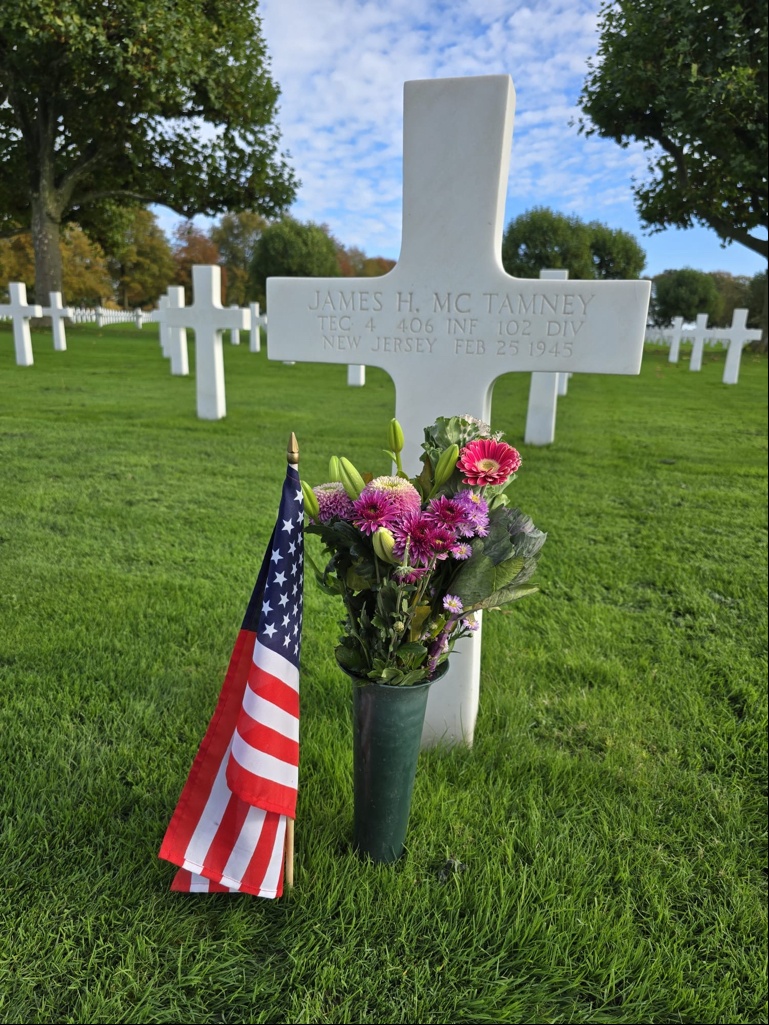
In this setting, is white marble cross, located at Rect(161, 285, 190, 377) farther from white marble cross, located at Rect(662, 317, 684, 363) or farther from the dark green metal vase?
white marble cross, located at Rect(662, 317, 684, 363)

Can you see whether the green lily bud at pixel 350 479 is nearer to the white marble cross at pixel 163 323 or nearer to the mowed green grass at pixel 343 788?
the mowed green grass at pixel 343 788

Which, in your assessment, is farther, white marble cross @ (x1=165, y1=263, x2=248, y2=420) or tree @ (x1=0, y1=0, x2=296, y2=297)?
white marble cross @ (x1=165, y1=263, x2=248, y2=420)

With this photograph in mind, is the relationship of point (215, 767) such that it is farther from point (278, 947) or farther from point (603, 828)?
point (603, 828)

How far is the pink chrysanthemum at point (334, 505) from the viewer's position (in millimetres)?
1495

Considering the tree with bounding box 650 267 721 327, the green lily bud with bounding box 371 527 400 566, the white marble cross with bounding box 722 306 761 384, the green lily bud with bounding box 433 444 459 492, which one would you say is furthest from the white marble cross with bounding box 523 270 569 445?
the tree with bounding box 650 267 721 327

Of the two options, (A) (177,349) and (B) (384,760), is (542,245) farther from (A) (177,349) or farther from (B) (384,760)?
(B) (384,760)

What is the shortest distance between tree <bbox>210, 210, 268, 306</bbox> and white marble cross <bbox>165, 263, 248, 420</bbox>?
33546 mm

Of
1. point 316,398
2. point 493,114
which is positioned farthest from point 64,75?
point 316,398

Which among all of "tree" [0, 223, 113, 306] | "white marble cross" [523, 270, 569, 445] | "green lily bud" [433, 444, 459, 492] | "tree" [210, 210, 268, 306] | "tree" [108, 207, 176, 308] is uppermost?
"tree" [210, 210, 268, 306]

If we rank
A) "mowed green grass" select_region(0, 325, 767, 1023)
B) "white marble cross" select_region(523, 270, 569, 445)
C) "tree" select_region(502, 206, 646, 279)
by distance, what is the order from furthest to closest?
1. "tree" select_region(502, 206, 646, 279)
2. "white marble cross" select_region(523, 270, 569, 445)
3. "mowed green grass" select_region(0, 325, 767, 1023)

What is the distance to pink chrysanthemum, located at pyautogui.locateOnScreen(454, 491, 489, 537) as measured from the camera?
4.43 ft

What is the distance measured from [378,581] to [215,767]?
0.66m

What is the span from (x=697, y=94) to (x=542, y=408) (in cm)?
1116

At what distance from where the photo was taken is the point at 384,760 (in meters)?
1.59
